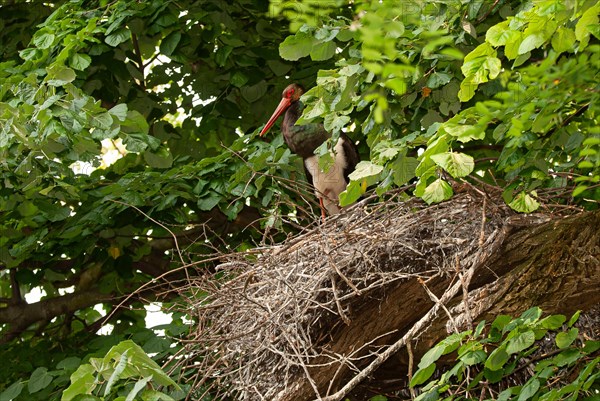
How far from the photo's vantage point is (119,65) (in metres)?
7.16

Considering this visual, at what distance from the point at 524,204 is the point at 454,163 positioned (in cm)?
33

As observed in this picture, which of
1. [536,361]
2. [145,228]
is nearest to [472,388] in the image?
[536,361]

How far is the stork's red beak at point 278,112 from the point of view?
675 centimetres

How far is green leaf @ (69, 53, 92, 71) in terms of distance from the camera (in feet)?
20.1

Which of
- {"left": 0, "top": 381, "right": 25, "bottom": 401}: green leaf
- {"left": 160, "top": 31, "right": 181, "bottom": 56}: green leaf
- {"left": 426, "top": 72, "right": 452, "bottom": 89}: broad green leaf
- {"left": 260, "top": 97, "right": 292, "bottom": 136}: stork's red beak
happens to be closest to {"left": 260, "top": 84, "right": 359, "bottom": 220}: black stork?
{"left": 260, "top": 97, "right": 292, "bottom": 136}: stork's red beak

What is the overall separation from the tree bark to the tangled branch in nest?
1.6 inches

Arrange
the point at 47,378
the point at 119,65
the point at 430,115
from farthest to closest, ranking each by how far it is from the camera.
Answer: the point at 119,65 < the point at 47,378 < the point at 430,115

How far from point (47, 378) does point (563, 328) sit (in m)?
2.83

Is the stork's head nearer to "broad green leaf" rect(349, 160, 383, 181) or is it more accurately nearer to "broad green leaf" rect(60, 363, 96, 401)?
"broad green leaf" rect(349, 160, 383, 181)

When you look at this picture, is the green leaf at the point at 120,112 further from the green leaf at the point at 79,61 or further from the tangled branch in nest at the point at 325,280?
the tangled branch in nest at the point at 325,280

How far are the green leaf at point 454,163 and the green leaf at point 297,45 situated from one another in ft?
2.01

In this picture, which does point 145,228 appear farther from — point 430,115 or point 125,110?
point 430,115

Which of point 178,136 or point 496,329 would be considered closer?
point 496,329

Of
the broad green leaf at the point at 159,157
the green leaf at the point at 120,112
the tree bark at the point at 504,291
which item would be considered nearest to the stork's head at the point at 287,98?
the broad green leaf at the point at 159,157
